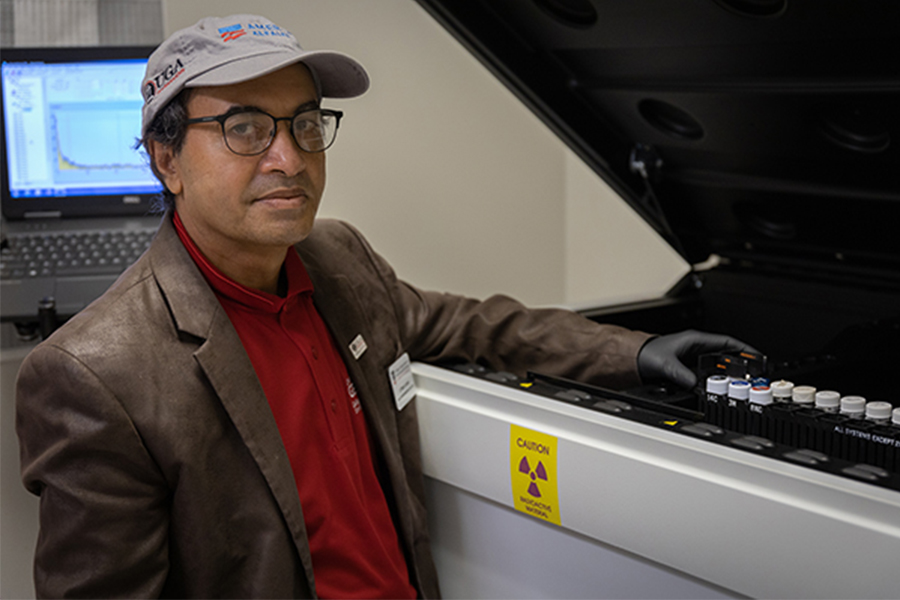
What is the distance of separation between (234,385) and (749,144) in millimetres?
971

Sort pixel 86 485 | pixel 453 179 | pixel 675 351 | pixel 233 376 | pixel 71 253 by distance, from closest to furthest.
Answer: pixel 86 485, pixel 233 376, pixel 675 351, pixel 71 253, pixel 453 179

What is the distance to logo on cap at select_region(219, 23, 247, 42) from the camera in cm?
114

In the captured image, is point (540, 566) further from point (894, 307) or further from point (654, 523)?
point (894, 307)

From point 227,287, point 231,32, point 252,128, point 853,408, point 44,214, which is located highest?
point 231,32

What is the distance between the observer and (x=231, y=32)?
1.15 meters

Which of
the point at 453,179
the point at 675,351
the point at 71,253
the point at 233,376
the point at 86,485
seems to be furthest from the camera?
the point at 453,179

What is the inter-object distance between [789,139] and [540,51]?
0.46 m

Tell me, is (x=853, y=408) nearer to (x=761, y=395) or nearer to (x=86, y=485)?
(x=761, y=395)

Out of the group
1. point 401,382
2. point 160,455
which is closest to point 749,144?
point 401,382

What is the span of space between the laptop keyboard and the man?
1.73ft

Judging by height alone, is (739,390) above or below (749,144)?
below

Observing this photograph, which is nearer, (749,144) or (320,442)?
(320,442)

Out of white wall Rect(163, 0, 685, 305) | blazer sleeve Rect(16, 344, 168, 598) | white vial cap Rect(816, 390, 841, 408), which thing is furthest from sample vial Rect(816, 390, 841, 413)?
white wall Rect(163, 0, 685, 305)

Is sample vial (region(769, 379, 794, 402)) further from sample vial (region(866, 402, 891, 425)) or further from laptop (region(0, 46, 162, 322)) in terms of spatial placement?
laptop (region(0, 46, 162, 322))
